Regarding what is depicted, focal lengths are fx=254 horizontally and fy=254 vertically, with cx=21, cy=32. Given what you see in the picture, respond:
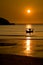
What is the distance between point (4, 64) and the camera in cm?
519

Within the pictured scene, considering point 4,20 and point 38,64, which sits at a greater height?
point 4,20

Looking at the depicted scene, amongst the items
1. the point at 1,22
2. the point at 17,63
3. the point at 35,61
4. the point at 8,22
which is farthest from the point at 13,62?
the point at 8,22

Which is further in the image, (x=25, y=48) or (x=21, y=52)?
(x=25, y=48)

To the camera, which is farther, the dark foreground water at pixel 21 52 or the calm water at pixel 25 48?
the calm water at pixel 25 48

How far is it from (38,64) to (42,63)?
0.45 ft

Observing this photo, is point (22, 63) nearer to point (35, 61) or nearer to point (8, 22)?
point (35, 61)

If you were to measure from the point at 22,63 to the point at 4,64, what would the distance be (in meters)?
0.39

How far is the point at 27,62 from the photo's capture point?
540cm

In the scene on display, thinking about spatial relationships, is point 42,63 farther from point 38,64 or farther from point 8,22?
point 8,22

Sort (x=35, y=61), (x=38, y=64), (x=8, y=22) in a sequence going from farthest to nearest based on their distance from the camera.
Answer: (x=8, y=22)
(x=35, y=61)
(x=38, y=64)

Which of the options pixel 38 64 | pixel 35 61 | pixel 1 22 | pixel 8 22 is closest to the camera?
pixel 38 64

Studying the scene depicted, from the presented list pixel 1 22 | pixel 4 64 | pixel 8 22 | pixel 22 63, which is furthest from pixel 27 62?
pixel 8 22

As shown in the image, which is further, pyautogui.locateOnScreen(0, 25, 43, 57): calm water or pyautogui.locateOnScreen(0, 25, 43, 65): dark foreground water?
pyautogui.locateOnScreen(0, 25, 43, 57): calm water

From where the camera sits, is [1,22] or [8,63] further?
[1,22]
